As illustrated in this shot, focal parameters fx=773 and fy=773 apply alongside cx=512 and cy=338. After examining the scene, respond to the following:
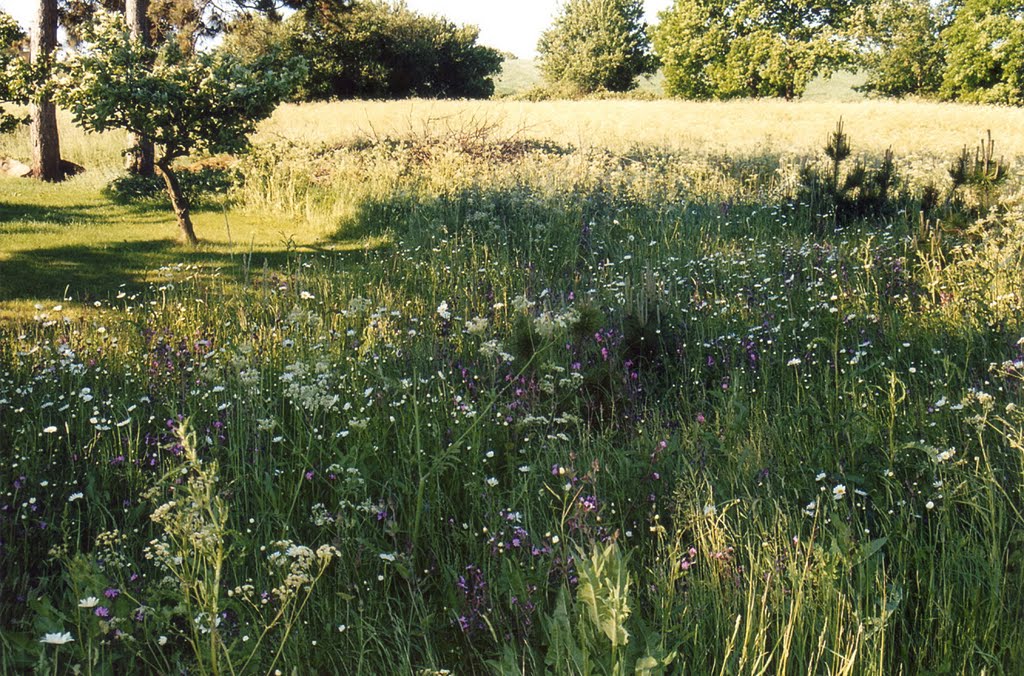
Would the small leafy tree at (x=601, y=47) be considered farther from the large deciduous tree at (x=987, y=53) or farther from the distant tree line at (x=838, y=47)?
the large deciduous tree at (x=987, y=53)

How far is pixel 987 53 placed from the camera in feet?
151

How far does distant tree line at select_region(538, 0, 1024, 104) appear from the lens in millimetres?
45125

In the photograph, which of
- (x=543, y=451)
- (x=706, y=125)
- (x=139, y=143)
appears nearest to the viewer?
(x=543, y=451)

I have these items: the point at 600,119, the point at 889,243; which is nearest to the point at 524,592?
the point at 889,243

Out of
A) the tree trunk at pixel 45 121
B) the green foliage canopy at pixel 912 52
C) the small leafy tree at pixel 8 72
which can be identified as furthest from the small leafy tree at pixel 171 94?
the green foliage canopy at pixel 912 52

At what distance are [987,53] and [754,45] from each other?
44.3 feet

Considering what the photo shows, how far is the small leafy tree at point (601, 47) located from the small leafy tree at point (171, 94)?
52786 millimetres

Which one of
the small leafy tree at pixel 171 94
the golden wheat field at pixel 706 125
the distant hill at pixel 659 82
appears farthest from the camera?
the distant hill at pixel 659 82

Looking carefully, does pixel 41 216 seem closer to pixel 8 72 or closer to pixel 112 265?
pixel 8 72

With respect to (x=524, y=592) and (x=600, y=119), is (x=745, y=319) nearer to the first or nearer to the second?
(x=524, y=592)

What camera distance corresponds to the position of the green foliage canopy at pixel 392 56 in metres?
41.0

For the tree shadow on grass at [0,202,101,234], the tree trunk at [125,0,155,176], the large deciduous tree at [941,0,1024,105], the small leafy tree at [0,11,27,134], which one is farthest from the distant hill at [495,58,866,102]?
the small leafy tree at [0,11,27,134]

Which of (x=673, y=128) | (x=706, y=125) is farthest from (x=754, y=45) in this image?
(x=673, y=128)

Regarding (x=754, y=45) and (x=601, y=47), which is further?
(x=601, y=47)
